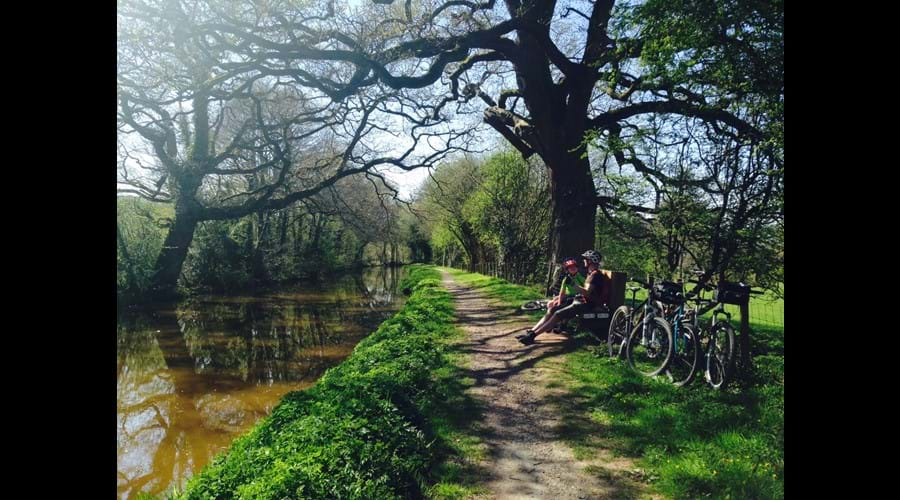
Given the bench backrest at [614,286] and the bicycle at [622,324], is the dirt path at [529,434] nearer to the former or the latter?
the bicycle at [622,324]

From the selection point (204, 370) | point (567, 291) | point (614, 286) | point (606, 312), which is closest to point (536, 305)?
point (567, 291)

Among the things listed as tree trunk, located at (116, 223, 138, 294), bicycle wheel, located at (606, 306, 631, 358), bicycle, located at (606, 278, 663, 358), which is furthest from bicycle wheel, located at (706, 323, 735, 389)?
tree trunk, located at (116, 223, 138, 294)

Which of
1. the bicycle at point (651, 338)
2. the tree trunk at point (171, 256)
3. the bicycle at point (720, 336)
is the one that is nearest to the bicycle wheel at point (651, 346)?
the bicycle at point (651, 338)

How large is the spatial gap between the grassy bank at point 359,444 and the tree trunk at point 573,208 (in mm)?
5997

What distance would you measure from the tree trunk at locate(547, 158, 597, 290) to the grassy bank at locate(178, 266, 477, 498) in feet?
19.7

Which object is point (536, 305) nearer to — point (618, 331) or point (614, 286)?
point (614, 286)

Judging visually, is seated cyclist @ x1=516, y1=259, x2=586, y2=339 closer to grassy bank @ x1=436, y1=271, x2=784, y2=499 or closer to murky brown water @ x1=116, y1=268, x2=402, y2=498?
grassy bank @ x1=436, y1=271, x2=784, y2=499

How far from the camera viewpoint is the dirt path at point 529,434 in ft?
11.3

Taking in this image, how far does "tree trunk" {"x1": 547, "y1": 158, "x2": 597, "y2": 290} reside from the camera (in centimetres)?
1123

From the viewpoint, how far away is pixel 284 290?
26500 millimetres
